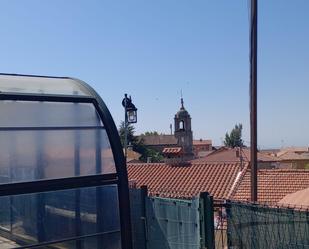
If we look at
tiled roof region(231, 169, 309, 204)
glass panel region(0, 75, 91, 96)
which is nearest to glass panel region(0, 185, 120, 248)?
glass panel region(0, 75, 91, 96)

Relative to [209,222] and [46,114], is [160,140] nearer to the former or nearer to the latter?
[209,222]

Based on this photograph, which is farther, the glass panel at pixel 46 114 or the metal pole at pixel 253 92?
the metal pole at pixel 253 92

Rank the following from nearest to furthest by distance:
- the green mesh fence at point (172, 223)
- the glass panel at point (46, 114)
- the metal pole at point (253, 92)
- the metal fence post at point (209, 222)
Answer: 1. the glass panel at point (46, 114)
2. the metal fence post at point (209, 222)
3. the green mesh fence at point (172, 223)
4. the metal pole at point (253, 92)

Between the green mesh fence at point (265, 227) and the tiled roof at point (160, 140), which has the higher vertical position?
the green mesh fence at point (265, 227)

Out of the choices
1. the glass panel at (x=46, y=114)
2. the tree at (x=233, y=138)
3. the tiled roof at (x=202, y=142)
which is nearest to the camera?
the glass panel at (x=46, y=114)

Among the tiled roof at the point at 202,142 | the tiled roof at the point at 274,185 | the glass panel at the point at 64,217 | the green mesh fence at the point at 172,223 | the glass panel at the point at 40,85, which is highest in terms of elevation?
the glass panel at the point at 40,85

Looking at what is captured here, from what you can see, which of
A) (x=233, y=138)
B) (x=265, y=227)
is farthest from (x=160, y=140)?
(x=265, y=227)

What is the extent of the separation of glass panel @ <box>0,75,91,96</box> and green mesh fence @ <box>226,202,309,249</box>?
2484 mm

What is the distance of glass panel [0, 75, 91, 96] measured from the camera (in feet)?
16.4

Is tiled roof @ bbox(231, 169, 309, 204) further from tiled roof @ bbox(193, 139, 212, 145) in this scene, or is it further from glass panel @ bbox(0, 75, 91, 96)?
tiled roof @ bbox(193, 139, 212, 145)

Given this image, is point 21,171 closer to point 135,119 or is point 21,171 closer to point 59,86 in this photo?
point 59,86

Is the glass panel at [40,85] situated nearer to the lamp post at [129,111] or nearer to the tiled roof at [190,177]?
the lamp post at [129,111]

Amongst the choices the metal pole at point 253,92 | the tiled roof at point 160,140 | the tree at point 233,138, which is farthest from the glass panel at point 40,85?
the tree at point 233,138

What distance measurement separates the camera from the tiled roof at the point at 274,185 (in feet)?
59.2
